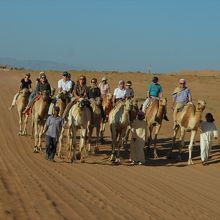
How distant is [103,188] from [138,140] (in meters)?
5.53

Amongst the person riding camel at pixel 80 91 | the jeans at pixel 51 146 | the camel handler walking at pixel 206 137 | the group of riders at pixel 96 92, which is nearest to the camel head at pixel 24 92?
the group of riders at pixel 96 92

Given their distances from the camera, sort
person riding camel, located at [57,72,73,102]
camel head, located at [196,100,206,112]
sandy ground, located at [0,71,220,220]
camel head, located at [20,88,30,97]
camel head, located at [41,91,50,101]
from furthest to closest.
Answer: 1. camel head, located at [20,88,30,97]
2. person riding camel, located at [57,72,73,102]
3. camel head, located at [41,91,50,101]
4. camel head, located at [196,100,206,112]
5. sandy ground, located at [0,71,220,220]

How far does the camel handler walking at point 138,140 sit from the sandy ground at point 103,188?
40cm

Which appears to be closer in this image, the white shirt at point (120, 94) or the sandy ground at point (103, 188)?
the sandy ground at point (103, 188)

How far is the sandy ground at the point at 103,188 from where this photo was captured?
1019 centimetres

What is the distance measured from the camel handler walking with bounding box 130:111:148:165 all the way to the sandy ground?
400 mm

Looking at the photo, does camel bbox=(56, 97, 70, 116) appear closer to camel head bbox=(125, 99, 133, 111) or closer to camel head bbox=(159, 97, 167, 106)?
camel head bbox=(125, 99, 133, 111)

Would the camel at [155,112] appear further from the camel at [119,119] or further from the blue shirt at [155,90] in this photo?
the camel at [119,119]

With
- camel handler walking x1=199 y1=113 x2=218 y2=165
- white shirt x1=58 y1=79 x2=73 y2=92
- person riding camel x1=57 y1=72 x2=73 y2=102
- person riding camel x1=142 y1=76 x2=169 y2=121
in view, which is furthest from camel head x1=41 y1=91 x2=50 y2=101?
camel handler walking x1=199 y1=113 x2=218 y2=165

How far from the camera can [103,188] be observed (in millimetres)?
12688

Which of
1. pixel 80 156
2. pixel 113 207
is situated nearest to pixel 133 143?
pixel 80 156

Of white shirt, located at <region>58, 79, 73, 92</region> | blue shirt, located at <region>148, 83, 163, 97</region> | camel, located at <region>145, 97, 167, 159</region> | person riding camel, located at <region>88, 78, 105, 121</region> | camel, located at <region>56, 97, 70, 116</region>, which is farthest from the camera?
blue shirt, located at <region>148, 83, 163, 97</region>

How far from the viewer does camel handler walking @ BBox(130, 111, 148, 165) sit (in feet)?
58.7

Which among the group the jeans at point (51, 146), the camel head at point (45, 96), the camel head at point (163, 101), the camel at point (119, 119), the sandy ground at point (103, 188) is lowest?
the sandy ground at point (103, 188)
